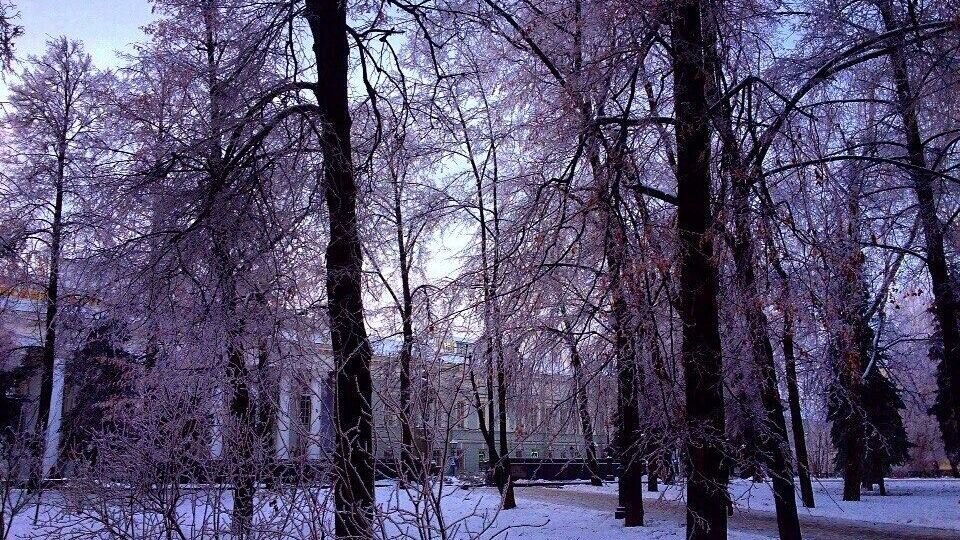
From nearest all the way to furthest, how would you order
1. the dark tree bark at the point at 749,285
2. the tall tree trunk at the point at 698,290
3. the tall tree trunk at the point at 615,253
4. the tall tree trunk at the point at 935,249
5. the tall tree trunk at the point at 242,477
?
the tall tree trunk at the point at 242,477 → the tall tree trunk at the point at 698,290 → the dark tree bark at the point at 749,285 → the tall tree trunk at the point at 615,253 → the tall tree trunk at the point at 935,249

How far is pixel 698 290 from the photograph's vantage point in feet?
23.1

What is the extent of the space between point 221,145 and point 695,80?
4.88 m

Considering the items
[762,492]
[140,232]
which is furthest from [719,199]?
[762,492]

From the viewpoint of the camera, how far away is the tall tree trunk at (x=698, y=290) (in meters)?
6.59

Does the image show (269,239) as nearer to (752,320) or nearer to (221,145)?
(221,145)

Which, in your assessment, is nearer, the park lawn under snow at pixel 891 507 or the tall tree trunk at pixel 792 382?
the tall tree trunk at pixel 792 382

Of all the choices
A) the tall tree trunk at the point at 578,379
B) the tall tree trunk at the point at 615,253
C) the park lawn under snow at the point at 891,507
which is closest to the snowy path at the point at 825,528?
the park lawn under snow at the point at 891,507

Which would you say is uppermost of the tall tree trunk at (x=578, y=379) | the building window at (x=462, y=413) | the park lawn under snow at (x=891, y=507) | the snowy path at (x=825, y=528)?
the tall tree trunk at (x=578, y=379)

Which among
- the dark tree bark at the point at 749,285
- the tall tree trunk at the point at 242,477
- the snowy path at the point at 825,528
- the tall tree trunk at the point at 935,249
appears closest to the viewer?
the tall tree trunk at the point at 242,477

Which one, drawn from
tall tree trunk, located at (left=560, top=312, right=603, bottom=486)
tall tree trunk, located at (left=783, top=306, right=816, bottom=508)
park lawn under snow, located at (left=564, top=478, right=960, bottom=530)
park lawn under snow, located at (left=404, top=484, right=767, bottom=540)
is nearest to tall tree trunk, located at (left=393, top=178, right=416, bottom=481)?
tall tree trunk, located at (left=560, top=312, right=603, bottom=486)

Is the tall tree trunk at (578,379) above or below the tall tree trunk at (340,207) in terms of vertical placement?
below

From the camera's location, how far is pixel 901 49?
7199 mm

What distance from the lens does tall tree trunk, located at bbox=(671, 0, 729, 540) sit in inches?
260

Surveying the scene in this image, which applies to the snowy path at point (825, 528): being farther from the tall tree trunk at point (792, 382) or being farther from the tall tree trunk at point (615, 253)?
the tall tree trunk at point (615, 253)
